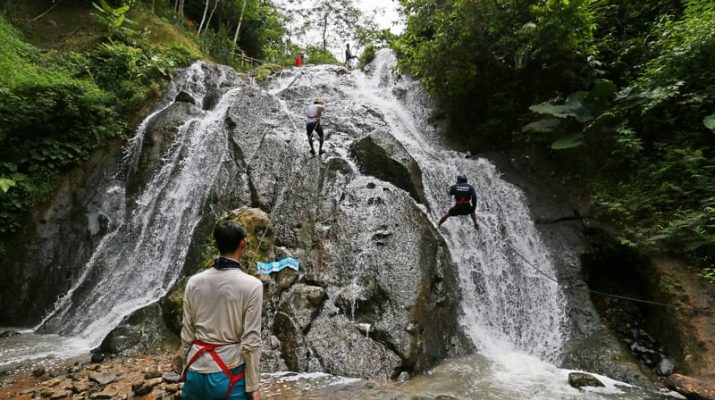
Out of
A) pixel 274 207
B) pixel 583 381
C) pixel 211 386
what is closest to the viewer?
pixel 211 386

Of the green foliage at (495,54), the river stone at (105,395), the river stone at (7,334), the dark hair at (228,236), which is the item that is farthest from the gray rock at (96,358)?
the green foliage at (495,54)

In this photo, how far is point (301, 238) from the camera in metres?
7.30

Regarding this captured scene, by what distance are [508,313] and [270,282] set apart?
4.67 metres

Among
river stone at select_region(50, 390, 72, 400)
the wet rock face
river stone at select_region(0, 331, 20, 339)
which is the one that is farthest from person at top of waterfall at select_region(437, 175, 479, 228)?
river stone at select_region(0, 331, 20, 339)

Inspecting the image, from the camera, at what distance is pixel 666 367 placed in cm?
607

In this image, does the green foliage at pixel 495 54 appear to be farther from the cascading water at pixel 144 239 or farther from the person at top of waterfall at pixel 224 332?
the person at top of waterfall at pixel 224 332

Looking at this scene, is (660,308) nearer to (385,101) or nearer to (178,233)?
(178,233)

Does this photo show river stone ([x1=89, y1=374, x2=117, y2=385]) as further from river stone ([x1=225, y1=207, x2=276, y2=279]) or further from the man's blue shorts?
the man's blue shorts

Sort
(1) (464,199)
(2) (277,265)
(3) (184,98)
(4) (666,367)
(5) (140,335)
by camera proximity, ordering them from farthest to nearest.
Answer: (3) (184,98), (1) (464,199), (2) (277,265), (5) (140,335), (4) (666,367)

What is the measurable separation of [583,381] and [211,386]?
5.43 metres

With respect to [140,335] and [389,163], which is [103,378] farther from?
[389,163]

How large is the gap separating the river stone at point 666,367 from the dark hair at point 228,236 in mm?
7099

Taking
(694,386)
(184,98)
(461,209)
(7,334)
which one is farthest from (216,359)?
(184,98)

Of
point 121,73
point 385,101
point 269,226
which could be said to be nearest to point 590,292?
point 269,226
